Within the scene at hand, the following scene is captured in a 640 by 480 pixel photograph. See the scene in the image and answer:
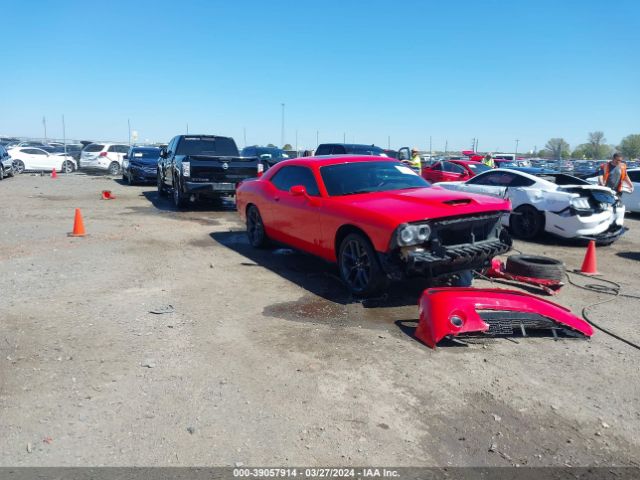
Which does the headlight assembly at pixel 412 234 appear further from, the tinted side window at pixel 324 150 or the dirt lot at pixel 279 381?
the tinted side window at pixel 324 150

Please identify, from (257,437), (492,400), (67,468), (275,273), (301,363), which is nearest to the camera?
(67,468)

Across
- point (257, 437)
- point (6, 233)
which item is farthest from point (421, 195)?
point (6, 233)

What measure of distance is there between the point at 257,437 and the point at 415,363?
61.0 inches

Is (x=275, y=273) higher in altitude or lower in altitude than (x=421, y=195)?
lower

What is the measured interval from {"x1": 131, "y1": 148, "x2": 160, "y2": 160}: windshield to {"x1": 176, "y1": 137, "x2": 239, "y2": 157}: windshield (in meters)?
7.67

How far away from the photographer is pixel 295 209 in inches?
275

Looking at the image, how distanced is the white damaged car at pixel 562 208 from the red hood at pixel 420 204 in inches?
123

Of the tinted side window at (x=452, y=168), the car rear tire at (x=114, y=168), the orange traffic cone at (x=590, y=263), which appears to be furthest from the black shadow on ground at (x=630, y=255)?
the car rear tire at (x=114, y=168)

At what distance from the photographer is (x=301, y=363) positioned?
4070 mm

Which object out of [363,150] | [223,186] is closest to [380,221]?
[223,186]

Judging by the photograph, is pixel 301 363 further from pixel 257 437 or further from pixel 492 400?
pixel 492 400

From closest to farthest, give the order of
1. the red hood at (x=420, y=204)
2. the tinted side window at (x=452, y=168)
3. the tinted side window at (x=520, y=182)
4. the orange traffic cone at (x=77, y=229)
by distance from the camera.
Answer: the red hood at (x=420, y=204)
the orange traffic cone at (x=77, y=229)
the tinted side window at (x=520, y=182)
the tinted side window at (x=452, y=168)

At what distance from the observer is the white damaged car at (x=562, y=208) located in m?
9.10

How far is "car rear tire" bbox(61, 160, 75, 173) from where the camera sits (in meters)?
29.7
